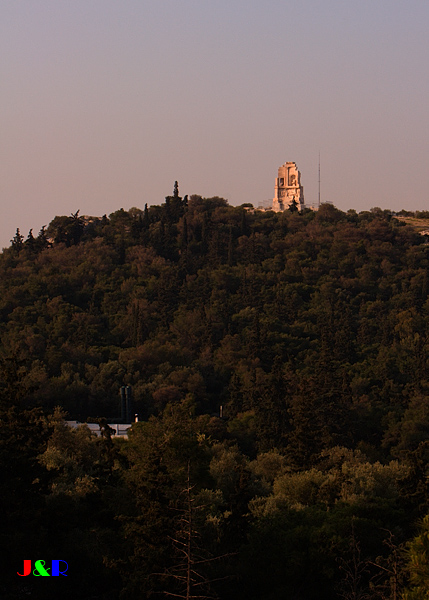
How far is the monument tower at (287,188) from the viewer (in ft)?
408

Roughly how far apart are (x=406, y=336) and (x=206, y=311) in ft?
56.8

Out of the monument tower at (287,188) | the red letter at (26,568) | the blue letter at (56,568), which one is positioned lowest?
the blue letter at (56,568)

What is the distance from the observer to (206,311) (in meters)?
91.1

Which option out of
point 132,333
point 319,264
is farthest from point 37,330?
point 319,264

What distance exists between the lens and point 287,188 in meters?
126

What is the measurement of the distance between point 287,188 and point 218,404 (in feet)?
180

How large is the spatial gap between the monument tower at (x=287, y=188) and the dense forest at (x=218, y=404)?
6.13 meters

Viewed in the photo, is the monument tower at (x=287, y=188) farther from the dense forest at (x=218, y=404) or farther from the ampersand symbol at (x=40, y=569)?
the ampersand symbol at (x=40, y=569)

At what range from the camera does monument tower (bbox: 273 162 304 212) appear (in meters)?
124

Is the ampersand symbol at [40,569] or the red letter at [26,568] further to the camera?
the ampersand symbol at [40,569]

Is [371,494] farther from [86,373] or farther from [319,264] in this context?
[319,264]

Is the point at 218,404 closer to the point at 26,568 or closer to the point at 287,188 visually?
the point at 26,568

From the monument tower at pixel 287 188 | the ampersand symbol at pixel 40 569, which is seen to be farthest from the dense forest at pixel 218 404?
the monument tower at pixel 287 188

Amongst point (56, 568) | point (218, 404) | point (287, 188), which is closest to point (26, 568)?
point (56, 568)
